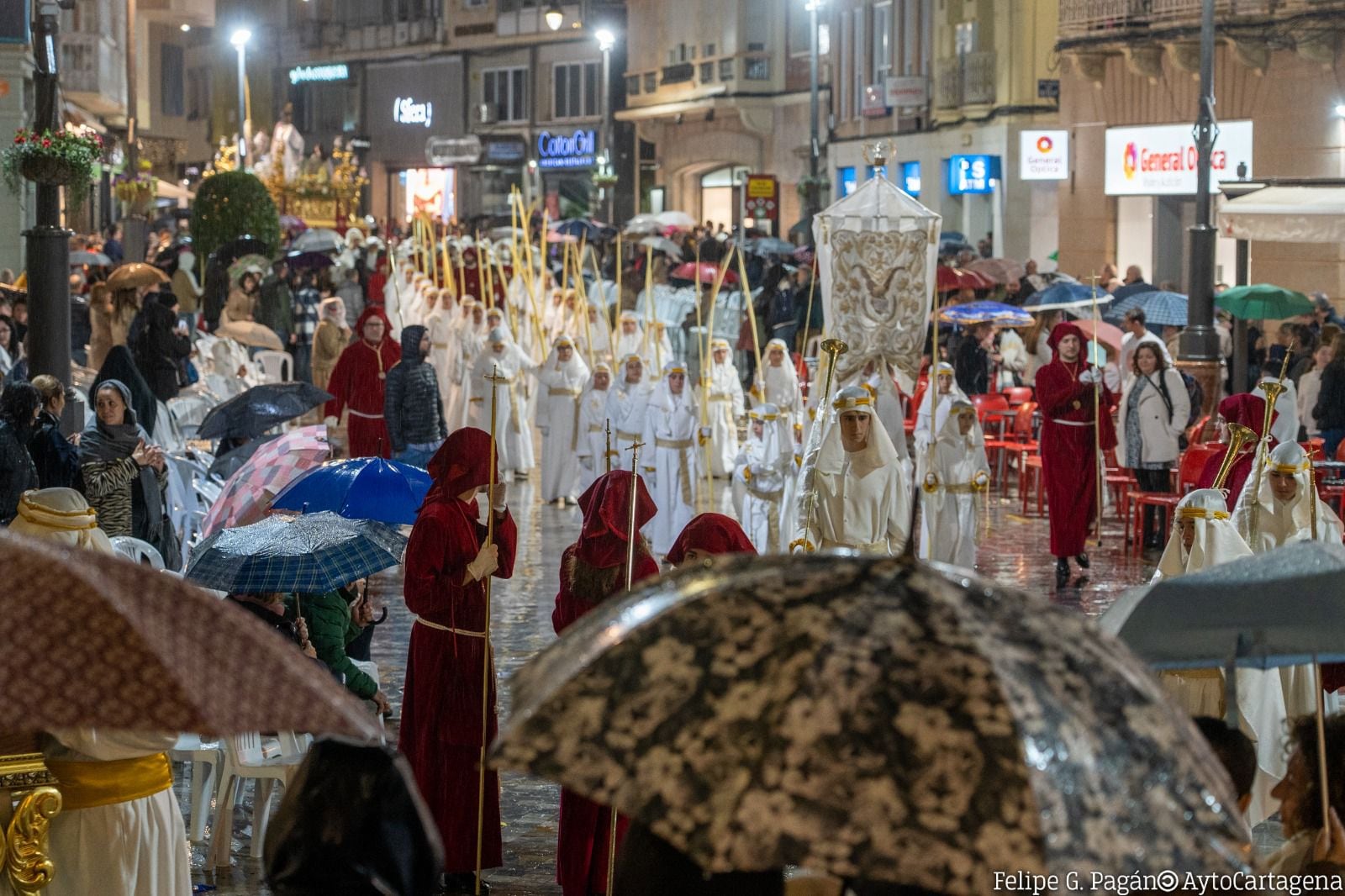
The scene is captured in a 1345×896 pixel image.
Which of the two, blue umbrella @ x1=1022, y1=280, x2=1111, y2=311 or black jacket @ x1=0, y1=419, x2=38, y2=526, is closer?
black jacket @ x1=0, y1=419, x2=38, y2=526

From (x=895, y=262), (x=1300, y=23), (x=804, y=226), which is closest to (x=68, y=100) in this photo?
(x=804, y=226)

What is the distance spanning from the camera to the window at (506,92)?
63.3 m

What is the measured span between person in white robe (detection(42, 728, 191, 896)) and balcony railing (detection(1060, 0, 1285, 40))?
21.9 meters

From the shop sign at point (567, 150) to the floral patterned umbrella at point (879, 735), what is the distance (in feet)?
187

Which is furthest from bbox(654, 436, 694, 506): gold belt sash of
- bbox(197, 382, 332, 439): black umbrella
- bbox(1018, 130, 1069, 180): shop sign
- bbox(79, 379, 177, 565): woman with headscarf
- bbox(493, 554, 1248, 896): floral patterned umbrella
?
bbox(1018, 130, 1069, 180): shop sign

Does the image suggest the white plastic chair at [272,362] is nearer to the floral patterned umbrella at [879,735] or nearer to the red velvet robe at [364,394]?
the red velvet robe at [364,394]

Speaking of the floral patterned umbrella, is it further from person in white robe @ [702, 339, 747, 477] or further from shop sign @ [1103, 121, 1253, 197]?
shop sign @ [1103, 121, 1253, 197]

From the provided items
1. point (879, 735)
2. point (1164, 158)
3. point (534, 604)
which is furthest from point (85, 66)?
point (879, 735)

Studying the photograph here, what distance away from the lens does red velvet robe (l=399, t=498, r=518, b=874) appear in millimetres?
7621

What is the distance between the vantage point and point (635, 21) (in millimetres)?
55844

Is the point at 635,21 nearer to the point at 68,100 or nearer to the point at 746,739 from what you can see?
the point at 68,100

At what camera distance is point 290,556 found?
25.6 feet

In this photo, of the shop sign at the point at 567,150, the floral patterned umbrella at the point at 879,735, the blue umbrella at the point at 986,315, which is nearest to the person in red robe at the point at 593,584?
the floral patterned umbrella at the point at 879,735

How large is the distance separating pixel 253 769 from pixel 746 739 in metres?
4.85
